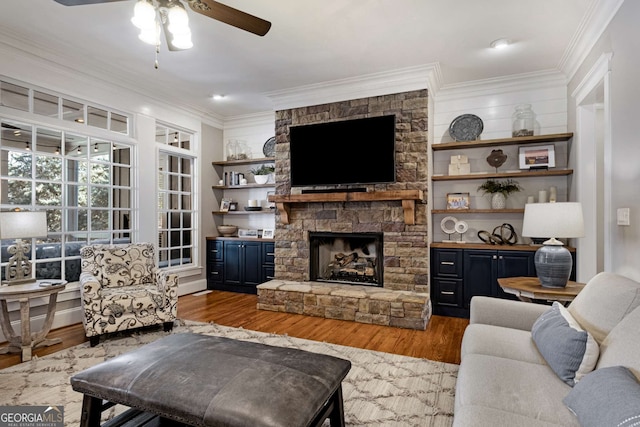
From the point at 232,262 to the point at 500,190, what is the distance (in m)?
3.88

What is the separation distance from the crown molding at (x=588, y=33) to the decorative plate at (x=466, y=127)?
0.99 meters

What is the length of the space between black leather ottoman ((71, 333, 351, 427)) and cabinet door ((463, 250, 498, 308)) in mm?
2748

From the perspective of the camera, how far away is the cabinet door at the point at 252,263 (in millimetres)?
5223

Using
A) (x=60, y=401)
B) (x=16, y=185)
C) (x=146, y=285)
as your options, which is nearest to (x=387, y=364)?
(x=60, y=401)

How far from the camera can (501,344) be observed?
76.4 inches

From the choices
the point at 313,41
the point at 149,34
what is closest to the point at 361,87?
the point at 313,41

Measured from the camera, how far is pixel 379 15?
2908mm

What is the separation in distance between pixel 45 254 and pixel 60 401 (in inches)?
80.6

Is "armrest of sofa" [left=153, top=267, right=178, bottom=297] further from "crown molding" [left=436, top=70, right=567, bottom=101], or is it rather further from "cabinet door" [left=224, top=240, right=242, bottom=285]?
"crown molding" [left=436, top=70, right=567, bottom=101]

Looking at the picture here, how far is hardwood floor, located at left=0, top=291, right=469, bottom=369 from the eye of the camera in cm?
308

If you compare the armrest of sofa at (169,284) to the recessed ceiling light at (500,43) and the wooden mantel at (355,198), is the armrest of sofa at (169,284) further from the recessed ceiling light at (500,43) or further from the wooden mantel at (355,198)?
the recessed ceiling light at (500,43)

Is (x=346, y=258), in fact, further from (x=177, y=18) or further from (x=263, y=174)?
(x=177, y=18)

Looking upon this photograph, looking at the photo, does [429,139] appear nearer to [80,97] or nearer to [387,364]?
[387,364]

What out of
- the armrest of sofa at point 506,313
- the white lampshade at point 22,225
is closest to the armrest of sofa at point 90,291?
the white lampshade at point 22,225
